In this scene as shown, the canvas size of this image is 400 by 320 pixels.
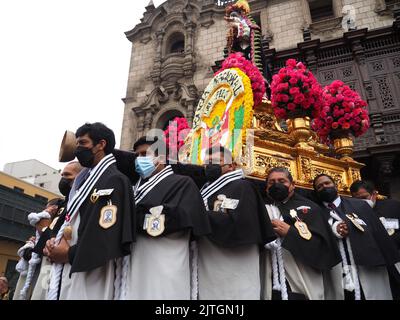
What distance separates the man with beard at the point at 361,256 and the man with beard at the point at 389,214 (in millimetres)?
318

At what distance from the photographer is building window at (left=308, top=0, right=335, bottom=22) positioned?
46.3 feet

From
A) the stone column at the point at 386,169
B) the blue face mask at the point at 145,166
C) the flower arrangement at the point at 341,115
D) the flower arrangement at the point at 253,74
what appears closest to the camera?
the blue face mask at the point at 145,166

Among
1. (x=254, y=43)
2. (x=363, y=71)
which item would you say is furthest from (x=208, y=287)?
(x=363, y=71)

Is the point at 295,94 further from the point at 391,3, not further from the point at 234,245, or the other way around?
the point at 391,3

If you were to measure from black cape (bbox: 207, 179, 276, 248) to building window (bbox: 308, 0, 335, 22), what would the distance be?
13787 mm

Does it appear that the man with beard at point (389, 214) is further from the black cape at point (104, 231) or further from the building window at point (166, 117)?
the building window at point (166, 117)

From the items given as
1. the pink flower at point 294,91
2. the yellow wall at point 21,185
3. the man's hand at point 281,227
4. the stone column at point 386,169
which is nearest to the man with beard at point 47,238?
the man's hand at point 281,227

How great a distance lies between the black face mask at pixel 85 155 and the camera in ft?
8.77

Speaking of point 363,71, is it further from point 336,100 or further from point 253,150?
point 253,150

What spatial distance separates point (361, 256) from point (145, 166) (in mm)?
2366

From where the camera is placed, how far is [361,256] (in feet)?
10.4

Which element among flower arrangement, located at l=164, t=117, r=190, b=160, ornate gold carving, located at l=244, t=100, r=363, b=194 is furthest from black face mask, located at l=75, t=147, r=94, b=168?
flower arrangement, located at l=164, t=117, r=190, b=160

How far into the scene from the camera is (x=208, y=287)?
8.98ft

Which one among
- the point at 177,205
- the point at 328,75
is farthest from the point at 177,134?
the point at 328,75
